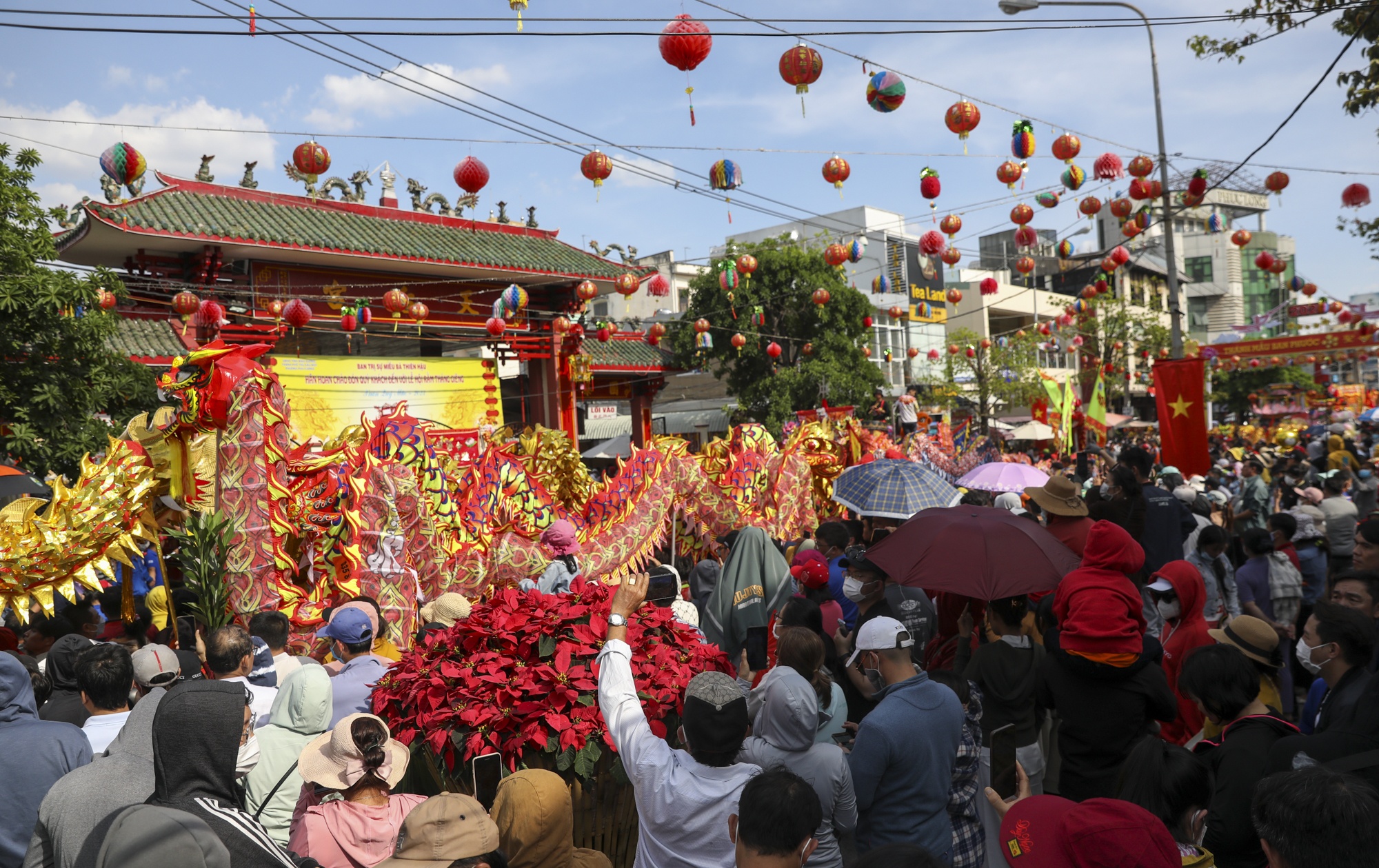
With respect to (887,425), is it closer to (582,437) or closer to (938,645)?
(582,437)

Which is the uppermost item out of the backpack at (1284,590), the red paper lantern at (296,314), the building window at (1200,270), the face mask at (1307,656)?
the building window at (1200,270)

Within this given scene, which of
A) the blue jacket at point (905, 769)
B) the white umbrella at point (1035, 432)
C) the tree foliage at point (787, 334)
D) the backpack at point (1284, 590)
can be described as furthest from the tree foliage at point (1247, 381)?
the blue jacket at point (905, 769)

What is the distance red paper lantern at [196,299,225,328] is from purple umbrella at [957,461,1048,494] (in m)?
10.3

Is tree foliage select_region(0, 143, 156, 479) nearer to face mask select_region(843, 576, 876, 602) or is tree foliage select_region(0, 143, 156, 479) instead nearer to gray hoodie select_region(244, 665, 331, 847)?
gray hoodie select_region(244, 665, 331, 847)

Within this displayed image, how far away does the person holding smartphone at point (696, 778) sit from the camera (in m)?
2.53

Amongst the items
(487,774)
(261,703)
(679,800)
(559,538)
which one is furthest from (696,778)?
(559,538)

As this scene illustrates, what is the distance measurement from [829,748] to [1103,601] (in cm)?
148

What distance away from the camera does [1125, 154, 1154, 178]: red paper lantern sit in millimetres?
13164

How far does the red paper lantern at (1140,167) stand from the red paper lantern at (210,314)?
12.9 metres

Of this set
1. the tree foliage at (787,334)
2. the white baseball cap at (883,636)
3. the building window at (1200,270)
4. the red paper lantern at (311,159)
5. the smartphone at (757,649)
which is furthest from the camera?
the building window at (1200,270)

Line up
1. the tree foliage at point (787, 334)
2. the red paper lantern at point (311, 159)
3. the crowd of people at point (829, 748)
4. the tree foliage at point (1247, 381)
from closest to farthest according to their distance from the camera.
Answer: the crowd of people at point (829, 748) → the red paper lantern at point (311, 159) → the tree foliage at point (787, 334) → the tree foliage at point (1247, 381)

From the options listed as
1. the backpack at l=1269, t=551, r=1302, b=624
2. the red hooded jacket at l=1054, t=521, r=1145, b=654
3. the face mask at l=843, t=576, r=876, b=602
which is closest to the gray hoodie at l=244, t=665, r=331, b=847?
the face mask at l=843, t=576, r=876, b=602

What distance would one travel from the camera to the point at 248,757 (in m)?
3.08

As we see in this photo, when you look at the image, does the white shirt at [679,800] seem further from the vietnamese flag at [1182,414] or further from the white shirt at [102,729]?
the vietnamese flag at [1182,414]
